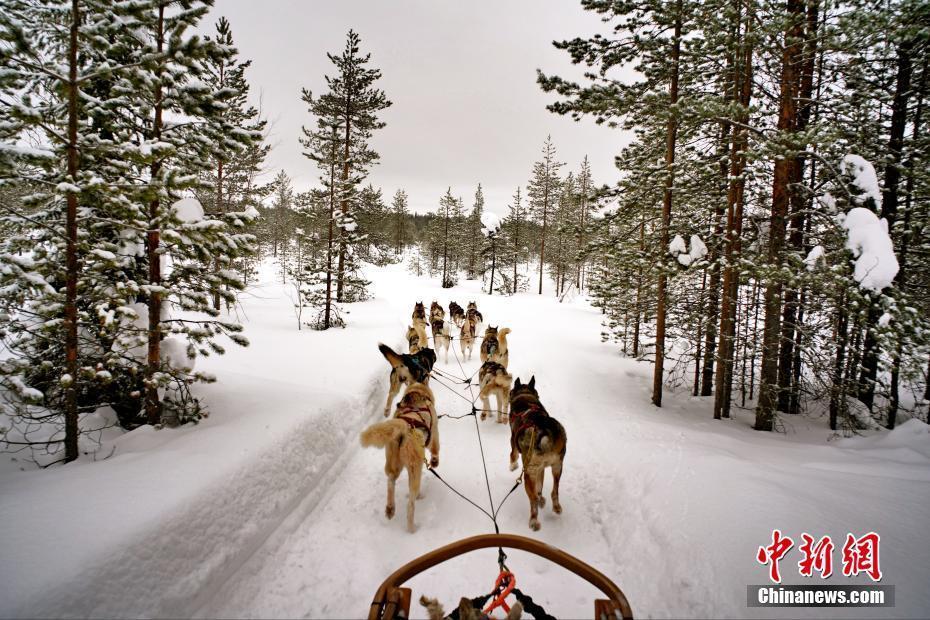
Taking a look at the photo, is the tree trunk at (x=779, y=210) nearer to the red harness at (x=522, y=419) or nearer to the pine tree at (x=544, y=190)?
the red harness at (x=522, y=419)

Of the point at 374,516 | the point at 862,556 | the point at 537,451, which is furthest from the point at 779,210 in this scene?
the point at 374,516

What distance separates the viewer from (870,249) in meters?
5.01

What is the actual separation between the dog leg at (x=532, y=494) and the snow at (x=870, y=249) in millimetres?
5759

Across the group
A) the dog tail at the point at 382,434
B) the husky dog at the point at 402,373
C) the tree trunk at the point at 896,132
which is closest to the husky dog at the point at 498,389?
the husky dog at the point at 402,373

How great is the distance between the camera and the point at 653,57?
8.04m

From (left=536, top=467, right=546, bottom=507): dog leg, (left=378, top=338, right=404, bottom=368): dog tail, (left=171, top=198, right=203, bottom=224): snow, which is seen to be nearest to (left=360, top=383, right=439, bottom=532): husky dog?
(left=536, top=467, right=546, bottom=507): dog leg

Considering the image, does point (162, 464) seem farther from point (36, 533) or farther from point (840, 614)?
point (840, 614)

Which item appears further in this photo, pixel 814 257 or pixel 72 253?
pixel 814 257

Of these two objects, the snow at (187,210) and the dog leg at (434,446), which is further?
the dog leg at (434,446)

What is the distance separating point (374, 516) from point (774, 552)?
4.34 metres

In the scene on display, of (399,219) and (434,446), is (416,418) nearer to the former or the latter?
(434,446)

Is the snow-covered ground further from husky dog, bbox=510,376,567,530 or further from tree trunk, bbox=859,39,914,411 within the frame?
tree trunk, bbox=859,39,914,411

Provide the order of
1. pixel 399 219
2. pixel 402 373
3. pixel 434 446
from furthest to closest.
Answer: pixel 399 219
pixel 402 373
pixel 434 446

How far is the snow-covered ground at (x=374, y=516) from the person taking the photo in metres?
2.85
